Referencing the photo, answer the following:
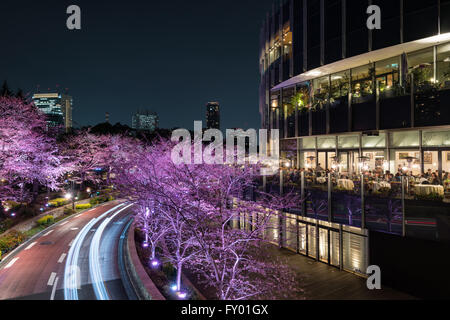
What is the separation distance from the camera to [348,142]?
22.6 meters

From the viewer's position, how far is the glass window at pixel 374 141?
2023 centimetres

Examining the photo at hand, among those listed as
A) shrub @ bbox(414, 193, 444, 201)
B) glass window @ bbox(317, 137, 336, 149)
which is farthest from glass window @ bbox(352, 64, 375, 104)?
shrub @ bbox(414, 193, 444, 201)

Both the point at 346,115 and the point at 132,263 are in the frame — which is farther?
the point at 346,115

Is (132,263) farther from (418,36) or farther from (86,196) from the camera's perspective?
(86,196)

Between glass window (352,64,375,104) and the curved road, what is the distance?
60.1ft

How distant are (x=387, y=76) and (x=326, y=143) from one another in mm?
7375

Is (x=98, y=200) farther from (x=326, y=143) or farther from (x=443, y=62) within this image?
(x=443, y=62)

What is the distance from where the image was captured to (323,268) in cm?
1490

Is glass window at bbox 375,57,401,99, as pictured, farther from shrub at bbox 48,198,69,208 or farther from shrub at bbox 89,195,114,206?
shrub at bbox 89,195,114,206

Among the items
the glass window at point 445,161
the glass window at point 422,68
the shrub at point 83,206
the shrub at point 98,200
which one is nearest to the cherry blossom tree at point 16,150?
the shrub at point 83,206

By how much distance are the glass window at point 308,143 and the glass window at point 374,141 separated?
478 centimetres

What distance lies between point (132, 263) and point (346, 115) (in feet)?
56.0

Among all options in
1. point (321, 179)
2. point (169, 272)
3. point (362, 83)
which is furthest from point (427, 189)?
point (169, 272)

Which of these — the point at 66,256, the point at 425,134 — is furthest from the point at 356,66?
the point at 66,256
